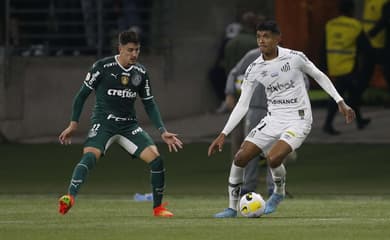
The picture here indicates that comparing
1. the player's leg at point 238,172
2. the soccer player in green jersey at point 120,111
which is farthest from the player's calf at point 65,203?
the player's leg at point 238,172

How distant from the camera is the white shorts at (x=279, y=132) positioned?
16047 mm

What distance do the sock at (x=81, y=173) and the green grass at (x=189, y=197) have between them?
0.33 m

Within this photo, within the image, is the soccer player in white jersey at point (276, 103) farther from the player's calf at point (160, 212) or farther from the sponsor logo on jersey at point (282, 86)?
the player's calf at point (160, 212)

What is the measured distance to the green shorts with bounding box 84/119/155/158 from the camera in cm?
1600

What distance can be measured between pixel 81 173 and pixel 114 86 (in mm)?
1023

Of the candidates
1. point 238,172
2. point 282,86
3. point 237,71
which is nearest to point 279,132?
point 282,86

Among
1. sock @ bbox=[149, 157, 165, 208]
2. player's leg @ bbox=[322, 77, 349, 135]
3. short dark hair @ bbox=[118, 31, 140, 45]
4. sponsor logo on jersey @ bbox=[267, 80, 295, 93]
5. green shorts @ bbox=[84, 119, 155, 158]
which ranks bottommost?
player's leg @ bbox=[322, 77, 349, 135]

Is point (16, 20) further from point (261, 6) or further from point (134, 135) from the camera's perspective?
point (134, 135)

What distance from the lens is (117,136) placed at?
1609 cm

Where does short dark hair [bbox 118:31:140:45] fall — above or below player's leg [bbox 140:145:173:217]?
above

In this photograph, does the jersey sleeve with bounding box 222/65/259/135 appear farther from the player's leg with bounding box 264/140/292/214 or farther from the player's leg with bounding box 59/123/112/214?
the player's leg with bounding box 59/123/112/214

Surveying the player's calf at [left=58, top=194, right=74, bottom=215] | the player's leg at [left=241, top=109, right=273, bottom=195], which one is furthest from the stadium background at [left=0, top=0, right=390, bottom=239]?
the player's leg at [left=241, top=109, right=273, bottom=195]

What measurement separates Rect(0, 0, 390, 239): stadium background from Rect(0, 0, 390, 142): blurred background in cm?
2

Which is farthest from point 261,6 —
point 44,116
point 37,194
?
point 37,194
